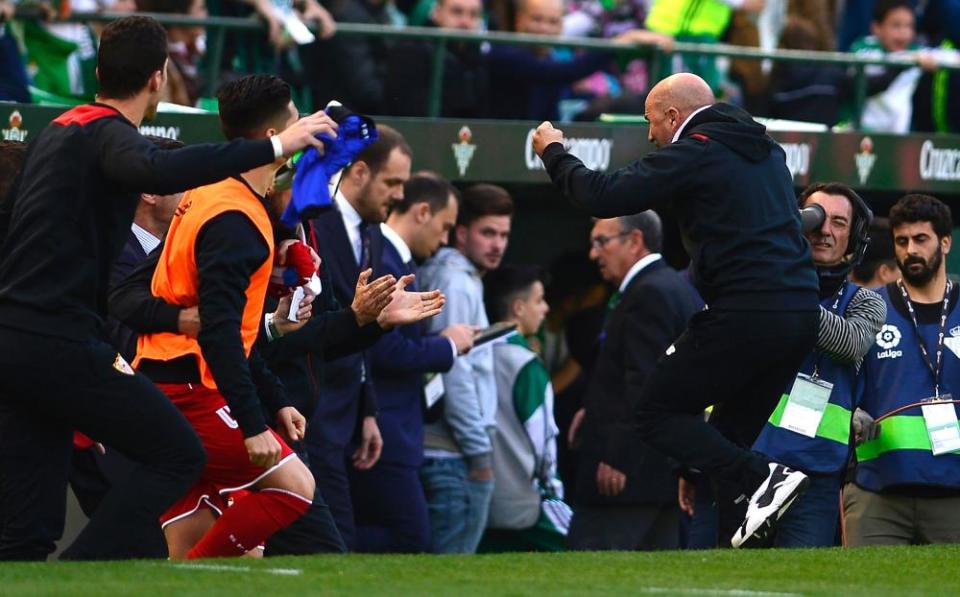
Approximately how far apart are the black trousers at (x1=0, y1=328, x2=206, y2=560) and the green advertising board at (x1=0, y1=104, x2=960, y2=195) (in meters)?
3.26

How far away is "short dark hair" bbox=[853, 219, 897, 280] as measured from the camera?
9.96 m

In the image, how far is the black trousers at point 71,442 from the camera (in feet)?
18.8

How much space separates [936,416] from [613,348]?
206cm

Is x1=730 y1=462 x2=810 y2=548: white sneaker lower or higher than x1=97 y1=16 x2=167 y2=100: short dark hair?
lower

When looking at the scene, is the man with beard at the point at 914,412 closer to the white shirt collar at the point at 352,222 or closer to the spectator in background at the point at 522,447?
the white shirt collar at the point at 352,222

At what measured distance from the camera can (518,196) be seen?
38.2 ft

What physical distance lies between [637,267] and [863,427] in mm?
2030

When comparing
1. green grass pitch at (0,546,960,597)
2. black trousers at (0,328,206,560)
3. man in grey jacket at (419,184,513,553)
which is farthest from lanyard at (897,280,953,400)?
Result: black trousers at (0,328,206,560)

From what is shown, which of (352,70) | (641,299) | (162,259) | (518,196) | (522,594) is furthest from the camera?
(518,196)

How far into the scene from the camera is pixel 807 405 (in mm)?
7812

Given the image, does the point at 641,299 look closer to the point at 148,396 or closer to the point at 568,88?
the point at 568,88

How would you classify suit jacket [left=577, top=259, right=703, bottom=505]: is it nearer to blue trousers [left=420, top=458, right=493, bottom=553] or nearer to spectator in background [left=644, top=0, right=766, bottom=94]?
blue trousers [left=420, top=458, right=493, bottom=553]

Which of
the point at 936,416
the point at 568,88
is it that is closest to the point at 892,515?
the point at 936,416

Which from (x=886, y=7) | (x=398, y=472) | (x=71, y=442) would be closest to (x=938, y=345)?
(x=398, y=472)
